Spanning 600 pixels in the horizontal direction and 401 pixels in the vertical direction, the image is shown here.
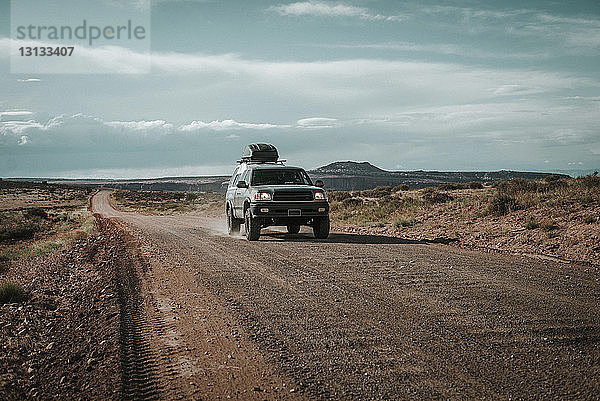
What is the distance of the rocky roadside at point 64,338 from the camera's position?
502cm

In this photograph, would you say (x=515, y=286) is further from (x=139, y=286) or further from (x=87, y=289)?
(x=87, y=289)

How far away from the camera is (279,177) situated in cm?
1800

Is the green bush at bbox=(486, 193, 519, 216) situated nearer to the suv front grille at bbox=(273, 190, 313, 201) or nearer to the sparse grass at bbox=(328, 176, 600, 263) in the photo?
the sparse grass at bbox=(328, 176, 600, 263)

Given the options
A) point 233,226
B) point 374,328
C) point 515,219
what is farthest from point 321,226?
point 374,328

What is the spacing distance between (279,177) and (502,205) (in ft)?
26.4

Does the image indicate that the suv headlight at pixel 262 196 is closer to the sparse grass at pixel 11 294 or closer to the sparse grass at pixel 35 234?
the sparse grass at pixel 35 234

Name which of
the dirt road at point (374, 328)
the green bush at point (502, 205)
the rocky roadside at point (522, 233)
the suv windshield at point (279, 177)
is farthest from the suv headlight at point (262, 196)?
the green bush at point (502, 205)

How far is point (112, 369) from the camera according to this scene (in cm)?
527

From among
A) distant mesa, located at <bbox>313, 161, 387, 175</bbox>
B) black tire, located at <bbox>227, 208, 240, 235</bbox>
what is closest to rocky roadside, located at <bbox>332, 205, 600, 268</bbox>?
black tire, located at <bbox>227, 208, 240, 235</bbox>

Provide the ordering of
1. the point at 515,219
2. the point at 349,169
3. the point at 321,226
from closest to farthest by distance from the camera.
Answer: the point at 321,226 → the point at 515,219 → the point at 349,169

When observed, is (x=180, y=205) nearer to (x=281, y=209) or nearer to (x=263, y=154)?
(x=263, y=154)

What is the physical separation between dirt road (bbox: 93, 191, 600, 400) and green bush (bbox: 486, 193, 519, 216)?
8405 millimetres

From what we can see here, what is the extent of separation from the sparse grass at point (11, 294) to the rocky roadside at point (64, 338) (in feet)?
0.54

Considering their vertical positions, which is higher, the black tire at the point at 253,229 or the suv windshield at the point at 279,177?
the suv windshield at the point at 279,177
